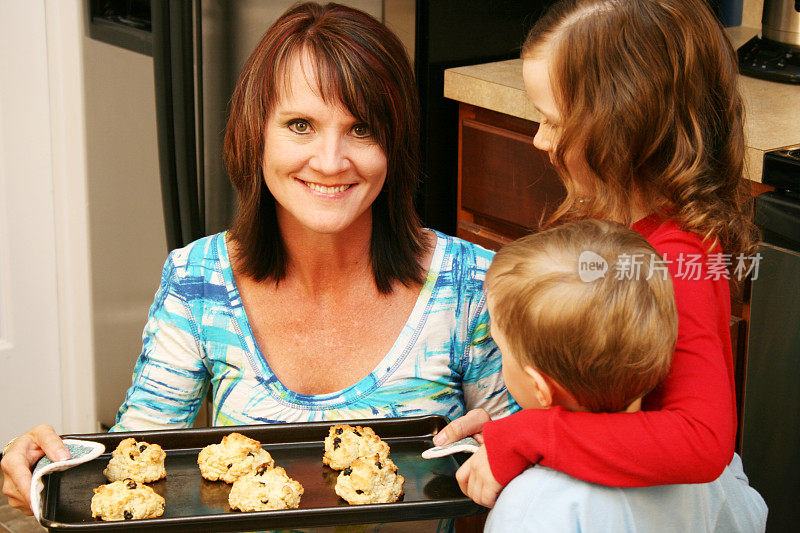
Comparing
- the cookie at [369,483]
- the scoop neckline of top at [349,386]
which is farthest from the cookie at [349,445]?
the scoop neckline of top at [349,386]

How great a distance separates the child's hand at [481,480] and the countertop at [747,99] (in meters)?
0.81

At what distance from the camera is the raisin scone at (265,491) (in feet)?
4.01

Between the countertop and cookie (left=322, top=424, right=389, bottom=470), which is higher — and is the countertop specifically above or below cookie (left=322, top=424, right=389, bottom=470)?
above

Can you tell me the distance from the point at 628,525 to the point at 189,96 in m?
1.61

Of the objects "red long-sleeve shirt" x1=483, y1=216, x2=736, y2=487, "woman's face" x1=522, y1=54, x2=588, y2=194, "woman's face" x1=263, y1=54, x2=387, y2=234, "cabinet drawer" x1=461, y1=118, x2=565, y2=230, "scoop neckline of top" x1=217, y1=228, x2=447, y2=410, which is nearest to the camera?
"red long-sleeve shirt" x1=483, y1=216, x2=736, y2=487

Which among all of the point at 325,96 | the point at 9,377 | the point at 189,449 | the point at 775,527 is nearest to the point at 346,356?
the point at 189,449

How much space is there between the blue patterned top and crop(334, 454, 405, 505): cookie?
23 cm

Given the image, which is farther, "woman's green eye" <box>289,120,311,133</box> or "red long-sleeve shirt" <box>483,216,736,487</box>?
"woman's green eye" <box>289,120,311,133</box>

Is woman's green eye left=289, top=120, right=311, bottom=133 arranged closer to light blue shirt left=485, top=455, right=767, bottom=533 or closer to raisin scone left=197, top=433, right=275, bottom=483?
raisin scone left=197, top=433, right=275, bottom=483

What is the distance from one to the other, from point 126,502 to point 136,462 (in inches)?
3.6

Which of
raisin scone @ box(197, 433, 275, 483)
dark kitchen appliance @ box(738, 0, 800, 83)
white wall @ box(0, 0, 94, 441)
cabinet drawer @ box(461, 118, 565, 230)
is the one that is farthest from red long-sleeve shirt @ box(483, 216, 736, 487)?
white wall @ box(0, 0, 94, 441)

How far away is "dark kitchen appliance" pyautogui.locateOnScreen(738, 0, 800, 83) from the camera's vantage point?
7.04 ft

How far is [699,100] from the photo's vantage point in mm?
1231

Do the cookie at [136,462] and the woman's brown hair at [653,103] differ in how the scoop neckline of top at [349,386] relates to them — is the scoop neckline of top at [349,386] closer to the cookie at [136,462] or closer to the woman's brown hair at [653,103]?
the cookie at [136,462]
